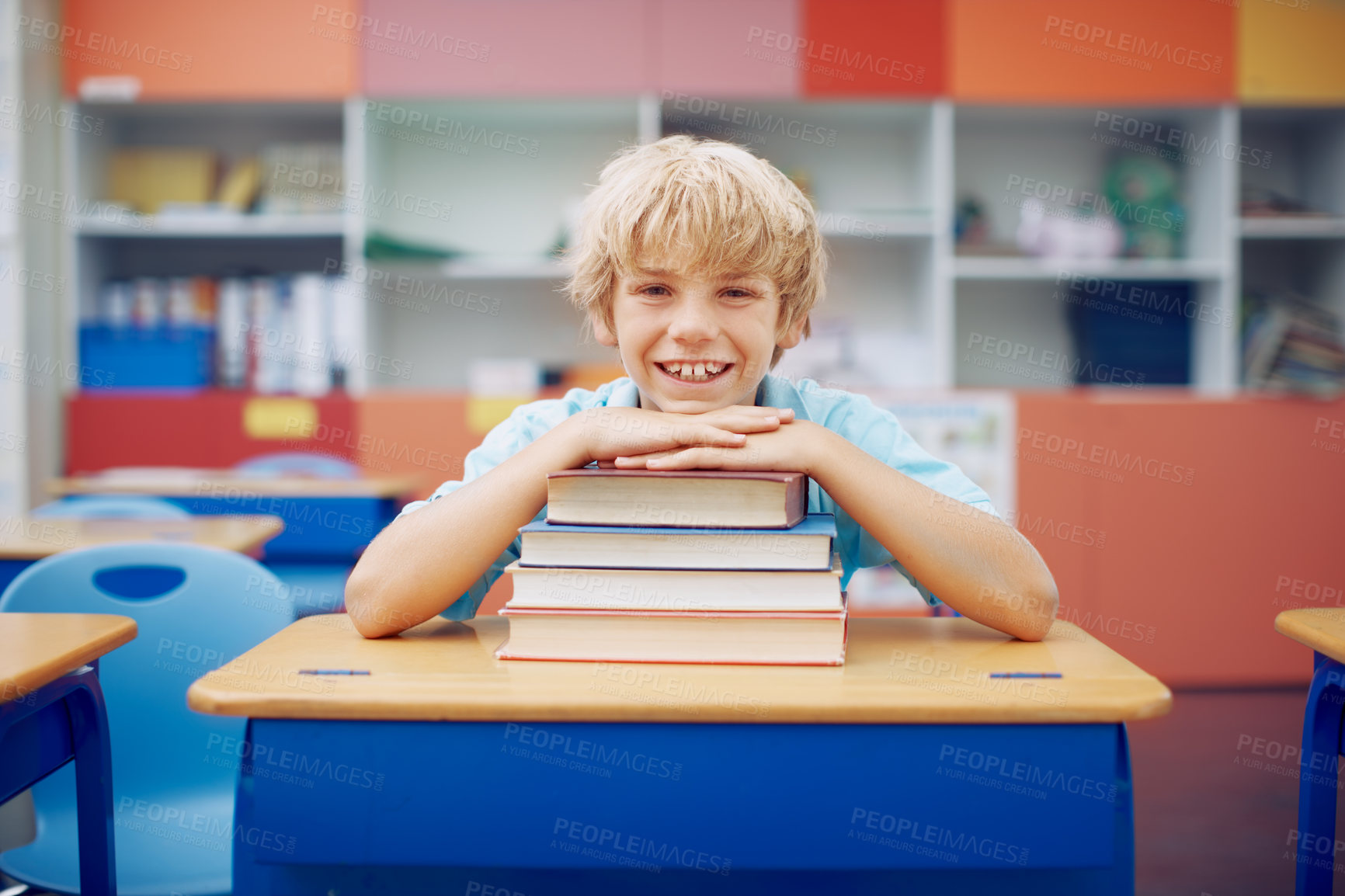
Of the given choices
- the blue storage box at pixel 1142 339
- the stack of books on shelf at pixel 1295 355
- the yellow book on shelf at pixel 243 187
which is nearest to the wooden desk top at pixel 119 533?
the yellow book on shelf at pixel 243 187

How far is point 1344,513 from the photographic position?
3363 mm

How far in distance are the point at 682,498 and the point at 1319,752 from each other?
0.89m

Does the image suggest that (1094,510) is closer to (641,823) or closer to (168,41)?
(641,823)

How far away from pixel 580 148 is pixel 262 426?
147 cm

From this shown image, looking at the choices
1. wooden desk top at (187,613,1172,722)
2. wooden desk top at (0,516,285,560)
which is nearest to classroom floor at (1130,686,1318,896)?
wooden desk top at (187,613,1172,722)

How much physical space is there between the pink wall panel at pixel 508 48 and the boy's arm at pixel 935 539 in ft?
8.78

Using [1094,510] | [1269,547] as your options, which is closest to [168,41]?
[1094,510]

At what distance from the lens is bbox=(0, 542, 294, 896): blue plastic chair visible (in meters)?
Answer: 1.46

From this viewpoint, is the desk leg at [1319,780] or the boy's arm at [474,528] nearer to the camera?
the boy's arm at [474,528]

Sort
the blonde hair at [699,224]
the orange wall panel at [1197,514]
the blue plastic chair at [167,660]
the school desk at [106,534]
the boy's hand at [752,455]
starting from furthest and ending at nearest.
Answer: the orange wall panel at [1197,514]
the school desk at [106,534]
the blue plastic chair at [167,660]
the blonde hair at [699,224]
the boy's hand at [752,455]

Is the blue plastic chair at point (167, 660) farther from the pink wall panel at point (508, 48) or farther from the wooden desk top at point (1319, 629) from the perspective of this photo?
the pink wall panel at point (508, 48)

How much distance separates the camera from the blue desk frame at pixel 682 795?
0.77 metres

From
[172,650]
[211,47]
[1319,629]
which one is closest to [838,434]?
[1319,629]

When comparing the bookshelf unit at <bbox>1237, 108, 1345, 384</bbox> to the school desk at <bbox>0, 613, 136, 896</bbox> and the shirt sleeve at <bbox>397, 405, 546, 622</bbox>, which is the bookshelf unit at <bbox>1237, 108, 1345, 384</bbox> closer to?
the shirt sleeve at <bbox>397, 405, 546, 622</bbox>
